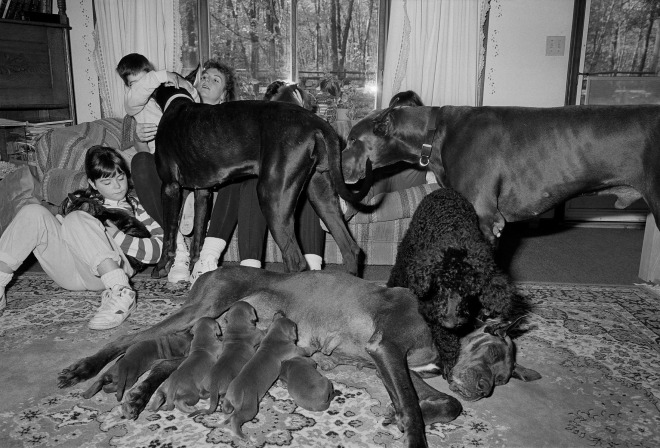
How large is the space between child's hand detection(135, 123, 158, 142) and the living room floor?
0.83 meters

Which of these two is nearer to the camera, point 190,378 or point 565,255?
point 190,378

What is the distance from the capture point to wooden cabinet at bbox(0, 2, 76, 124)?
4.12 m

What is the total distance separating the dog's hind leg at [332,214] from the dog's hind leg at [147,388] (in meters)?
0.99

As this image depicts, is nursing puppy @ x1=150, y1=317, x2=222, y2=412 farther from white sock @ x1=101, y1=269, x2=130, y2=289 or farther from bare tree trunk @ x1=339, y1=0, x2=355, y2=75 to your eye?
bare tree trunk @ x1=339, y1=0, x2=355, y2=75

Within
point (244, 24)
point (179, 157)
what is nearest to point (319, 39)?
point (244, 24)

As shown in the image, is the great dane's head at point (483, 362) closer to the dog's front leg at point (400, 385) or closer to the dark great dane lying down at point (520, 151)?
the dog's front leg at point (400, 385)

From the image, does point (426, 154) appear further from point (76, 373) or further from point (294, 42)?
point (294, 42)

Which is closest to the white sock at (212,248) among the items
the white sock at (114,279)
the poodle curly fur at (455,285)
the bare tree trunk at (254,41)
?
the white sock at (114,279)

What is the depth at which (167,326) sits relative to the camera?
1.89 meters

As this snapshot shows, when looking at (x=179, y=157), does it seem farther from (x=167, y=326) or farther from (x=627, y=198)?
(x=627, y=198)

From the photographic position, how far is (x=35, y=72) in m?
4.38

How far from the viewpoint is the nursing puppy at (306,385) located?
1616 millimetres

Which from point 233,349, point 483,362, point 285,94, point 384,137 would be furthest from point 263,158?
point 483,362

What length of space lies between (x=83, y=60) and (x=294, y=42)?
2.03 metres
